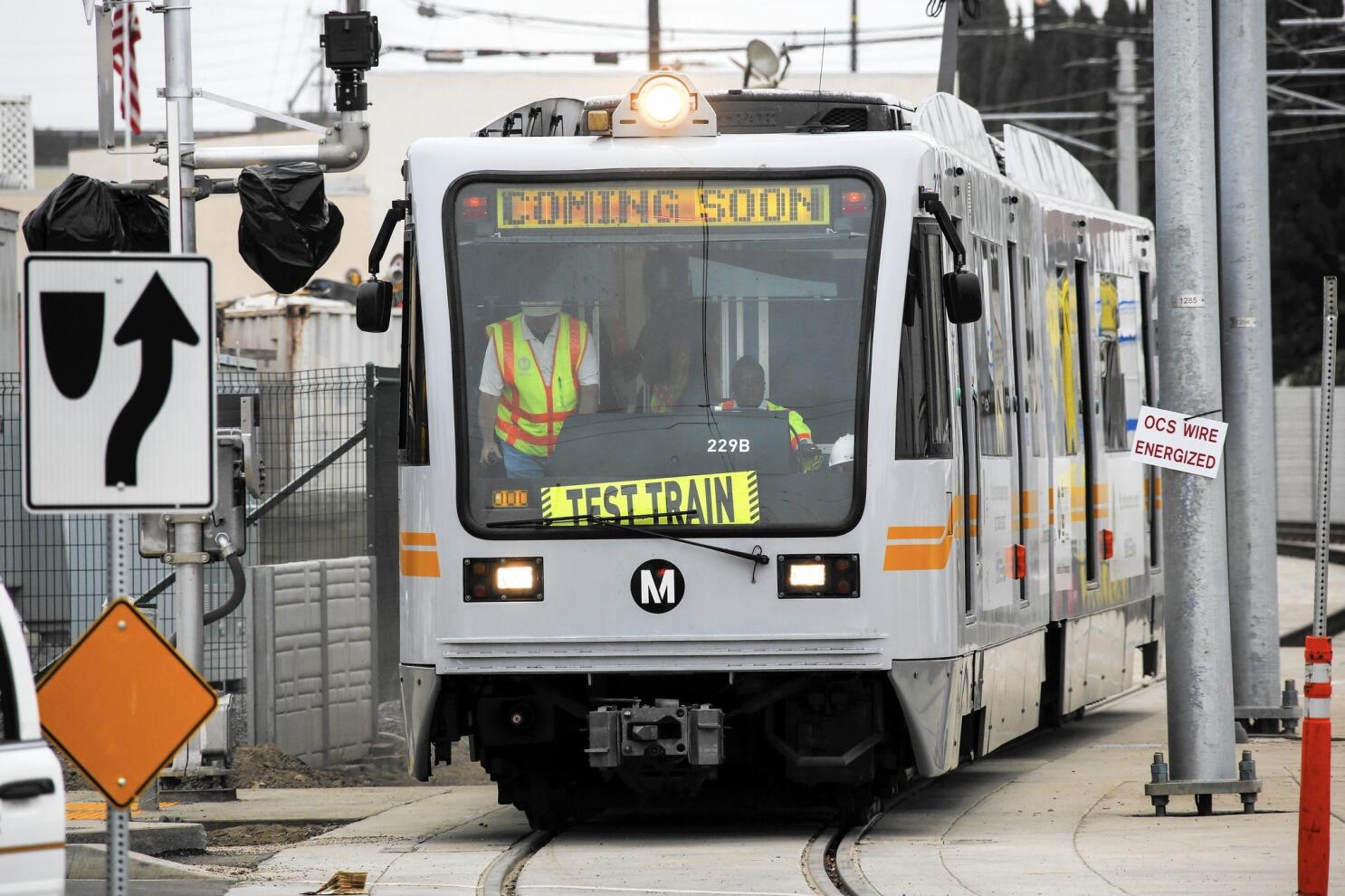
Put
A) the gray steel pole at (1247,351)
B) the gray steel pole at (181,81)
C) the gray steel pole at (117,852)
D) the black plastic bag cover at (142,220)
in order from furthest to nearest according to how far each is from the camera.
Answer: the gray steel pole at (1247,351)
the black plastic bag cover at (142,220)
the gray steel pole at (181,81)
the gray steel pole at (117,852)

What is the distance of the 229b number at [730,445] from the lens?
11.1 m

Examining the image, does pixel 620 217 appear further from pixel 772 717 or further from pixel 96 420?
pixel 96 420

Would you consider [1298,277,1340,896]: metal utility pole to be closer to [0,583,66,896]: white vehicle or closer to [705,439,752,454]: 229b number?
[705,439,752,454]: 229b number

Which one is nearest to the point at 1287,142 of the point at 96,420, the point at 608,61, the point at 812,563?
the point at 608,61

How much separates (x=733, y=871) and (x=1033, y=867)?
4.25 ft

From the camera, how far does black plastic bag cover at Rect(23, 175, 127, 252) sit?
45.9 feet

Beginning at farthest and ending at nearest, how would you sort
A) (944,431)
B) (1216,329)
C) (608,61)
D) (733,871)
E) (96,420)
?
1. (608,61)
2. (1216,329)
3. (944,431)
4. (733,871)
5. (96,420)

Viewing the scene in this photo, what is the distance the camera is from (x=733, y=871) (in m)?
10.5

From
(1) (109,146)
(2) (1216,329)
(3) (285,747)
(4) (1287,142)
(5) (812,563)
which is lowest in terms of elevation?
(3) (285,747)

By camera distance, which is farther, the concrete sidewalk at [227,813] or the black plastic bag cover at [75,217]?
the black plastic bag cover at [75,217]

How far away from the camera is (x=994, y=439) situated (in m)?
12.9

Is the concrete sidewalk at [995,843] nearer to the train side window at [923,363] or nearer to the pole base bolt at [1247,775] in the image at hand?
the pole base bolt at [1247,775]

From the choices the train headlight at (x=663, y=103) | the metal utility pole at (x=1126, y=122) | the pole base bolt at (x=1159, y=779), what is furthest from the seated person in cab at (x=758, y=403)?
the metal utility pole at (x=1126, y=122)

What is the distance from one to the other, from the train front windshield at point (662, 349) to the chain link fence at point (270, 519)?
5.30 metres
